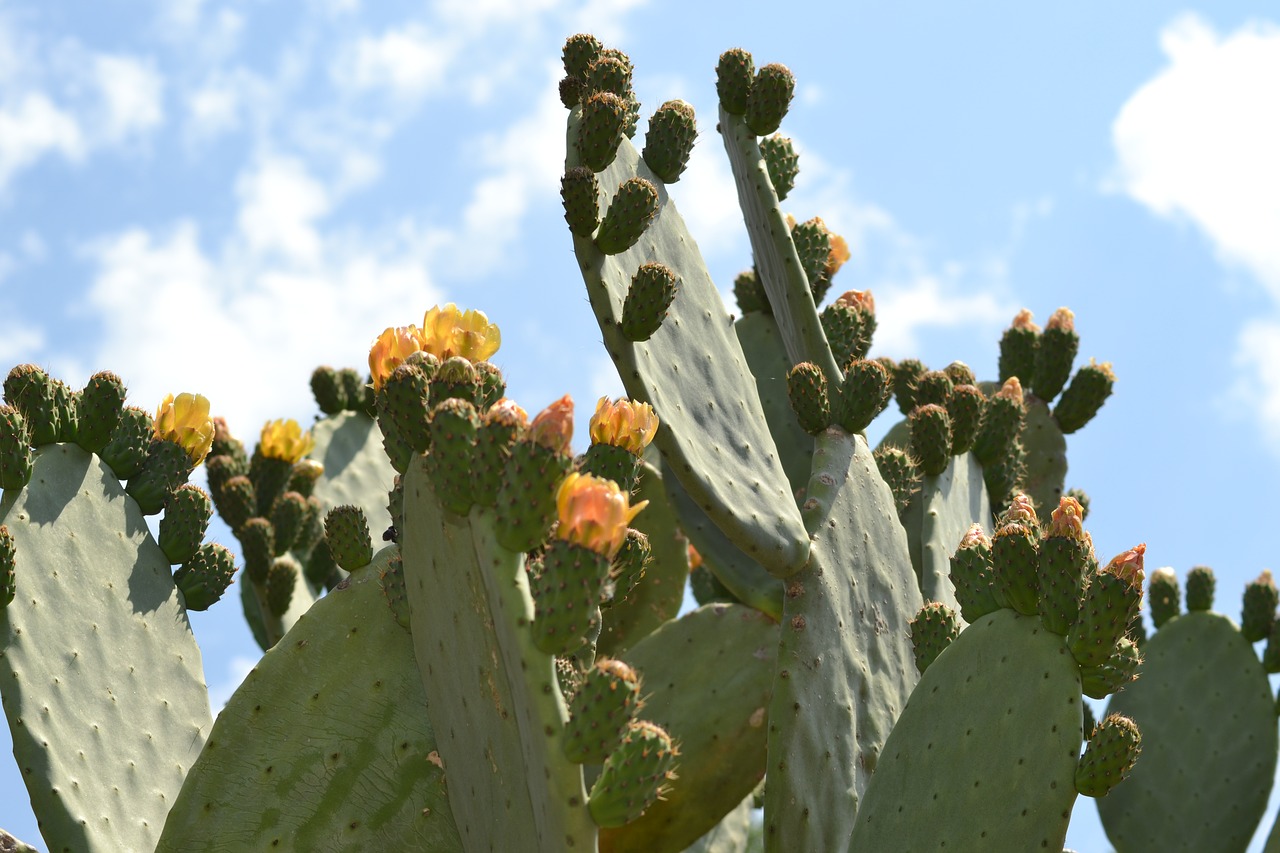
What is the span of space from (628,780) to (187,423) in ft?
5.87

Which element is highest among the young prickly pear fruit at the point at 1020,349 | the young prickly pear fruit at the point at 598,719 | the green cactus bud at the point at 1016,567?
the young prickly pear fruit at the point at 1020,349

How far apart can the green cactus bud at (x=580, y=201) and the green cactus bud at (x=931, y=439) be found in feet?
4.04

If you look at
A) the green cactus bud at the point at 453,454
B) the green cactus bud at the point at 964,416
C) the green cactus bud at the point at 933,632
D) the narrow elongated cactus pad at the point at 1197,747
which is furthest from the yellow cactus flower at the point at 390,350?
the narrow elongated cactus pad at the point at 1197,747

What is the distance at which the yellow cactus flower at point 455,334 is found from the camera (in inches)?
87.2

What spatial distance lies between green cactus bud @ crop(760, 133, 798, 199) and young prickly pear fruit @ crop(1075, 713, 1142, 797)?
195cm

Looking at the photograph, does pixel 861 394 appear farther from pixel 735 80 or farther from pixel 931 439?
pixel 735 80

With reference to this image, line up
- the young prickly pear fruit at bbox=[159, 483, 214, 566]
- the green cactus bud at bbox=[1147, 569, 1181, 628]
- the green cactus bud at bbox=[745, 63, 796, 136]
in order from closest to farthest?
the young prickly pear fruit at bbox=[159, 483, 214, 566] → the green cactus bud at bbox=[745, 63, 796, 136] → the green cactus bud at bbox=[1147, 569, 1181, 628]

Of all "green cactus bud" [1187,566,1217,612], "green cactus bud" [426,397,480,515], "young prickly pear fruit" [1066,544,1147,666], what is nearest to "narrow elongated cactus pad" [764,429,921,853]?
"young prickly pear fruit" [1066,544,1147,666]

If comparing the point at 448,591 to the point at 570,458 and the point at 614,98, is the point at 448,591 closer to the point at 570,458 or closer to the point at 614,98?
the point at 570,458

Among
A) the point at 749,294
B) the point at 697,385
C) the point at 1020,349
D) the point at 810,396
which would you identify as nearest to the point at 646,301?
the point at 697,385

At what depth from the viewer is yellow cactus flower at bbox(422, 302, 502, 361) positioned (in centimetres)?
221

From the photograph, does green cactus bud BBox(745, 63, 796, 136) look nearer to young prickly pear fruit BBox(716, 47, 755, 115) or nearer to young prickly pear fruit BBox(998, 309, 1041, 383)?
young prickly pear fruit BBox(716, 47, 755, 115)

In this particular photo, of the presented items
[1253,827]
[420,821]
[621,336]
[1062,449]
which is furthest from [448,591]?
[1253,827]

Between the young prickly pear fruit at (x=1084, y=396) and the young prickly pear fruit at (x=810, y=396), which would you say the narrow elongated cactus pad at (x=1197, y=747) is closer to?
the young prickly pear fruit at (x=1084, y=396)
